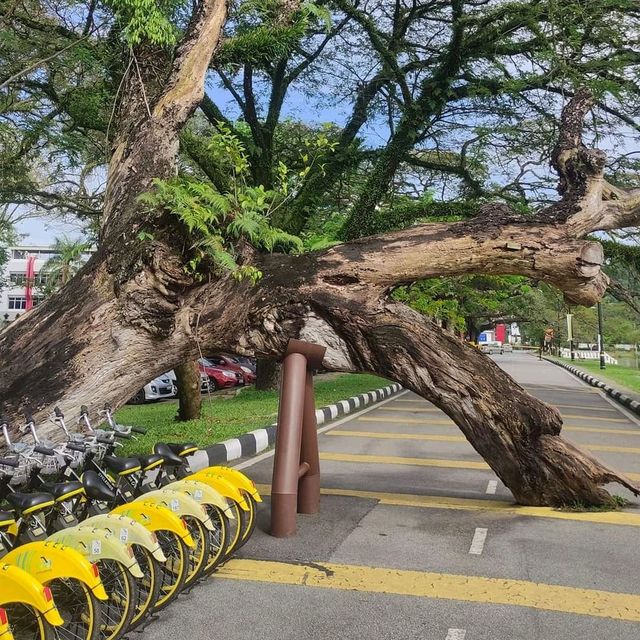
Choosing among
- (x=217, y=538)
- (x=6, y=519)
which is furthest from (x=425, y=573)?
(x=6, y=519)

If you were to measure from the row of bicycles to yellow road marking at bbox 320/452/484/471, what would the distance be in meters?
3.86

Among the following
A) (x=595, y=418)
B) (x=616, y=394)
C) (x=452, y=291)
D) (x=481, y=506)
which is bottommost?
(x=616, y=394)

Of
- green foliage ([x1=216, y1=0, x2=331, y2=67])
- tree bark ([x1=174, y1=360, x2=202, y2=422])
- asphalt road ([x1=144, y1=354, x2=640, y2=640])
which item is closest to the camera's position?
asphalt road ([x1=144, y1=354, x2=640, y2=640])

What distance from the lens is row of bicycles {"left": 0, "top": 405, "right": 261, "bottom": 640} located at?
309 cm

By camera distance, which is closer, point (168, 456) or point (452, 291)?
point (168, 456)

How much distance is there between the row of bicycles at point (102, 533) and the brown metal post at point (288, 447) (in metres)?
0.40

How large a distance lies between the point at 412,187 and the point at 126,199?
39.7 ft

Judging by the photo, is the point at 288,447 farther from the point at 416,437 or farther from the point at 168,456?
the point at 416,437

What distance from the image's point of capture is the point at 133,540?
3.47 metres

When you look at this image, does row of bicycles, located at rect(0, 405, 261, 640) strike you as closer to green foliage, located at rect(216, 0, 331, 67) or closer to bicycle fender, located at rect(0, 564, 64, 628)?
bicycle fender, located at rect(0, 564, 64, 628)

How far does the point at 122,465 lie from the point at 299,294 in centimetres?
219

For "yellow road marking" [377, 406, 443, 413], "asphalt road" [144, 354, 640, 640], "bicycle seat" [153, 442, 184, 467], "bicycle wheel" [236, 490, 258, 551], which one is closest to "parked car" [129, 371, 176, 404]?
"yellow road marking" [377, 406, 443, 413]

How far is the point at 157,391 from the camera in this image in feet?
64.6

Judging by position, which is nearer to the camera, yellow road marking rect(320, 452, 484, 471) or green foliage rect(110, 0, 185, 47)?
green foliage rect(110, 0, 185, 47)
